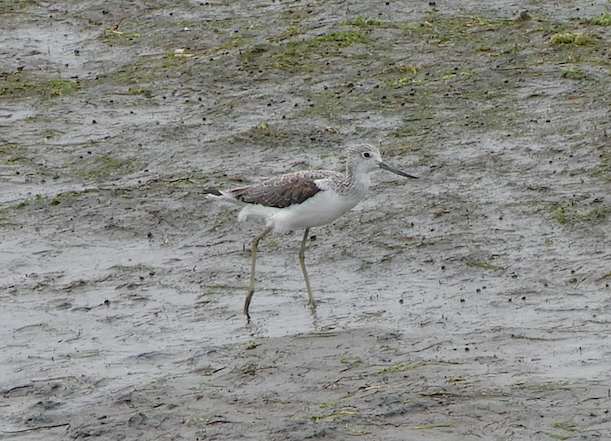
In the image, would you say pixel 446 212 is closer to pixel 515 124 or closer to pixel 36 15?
pixel 515 124

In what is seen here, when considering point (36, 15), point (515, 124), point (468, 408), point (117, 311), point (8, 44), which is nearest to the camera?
point (468, 408)

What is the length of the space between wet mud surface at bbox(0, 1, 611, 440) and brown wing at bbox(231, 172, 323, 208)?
0.81m

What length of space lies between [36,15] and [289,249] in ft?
31.1

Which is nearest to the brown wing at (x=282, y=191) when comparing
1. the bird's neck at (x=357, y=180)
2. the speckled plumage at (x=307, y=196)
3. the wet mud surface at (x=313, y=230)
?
the speckled plumage at (x=307, y=196)

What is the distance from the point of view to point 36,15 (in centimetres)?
2002

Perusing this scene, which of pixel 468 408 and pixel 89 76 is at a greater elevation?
pixel 468 408

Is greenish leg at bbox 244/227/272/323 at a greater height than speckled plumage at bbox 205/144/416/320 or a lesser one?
lesser

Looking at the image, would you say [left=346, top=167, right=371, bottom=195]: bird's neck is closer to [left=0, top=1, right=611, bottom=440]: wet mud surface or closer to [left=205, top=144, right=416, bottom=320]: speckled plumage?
[left=205, top=144, right=416, bottom=320]: speckled plumage

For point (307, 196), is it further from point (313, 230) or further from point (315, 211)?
point (313, 230)

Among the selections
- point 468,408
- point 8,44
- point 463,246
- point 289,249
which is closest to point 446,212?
point 463,246

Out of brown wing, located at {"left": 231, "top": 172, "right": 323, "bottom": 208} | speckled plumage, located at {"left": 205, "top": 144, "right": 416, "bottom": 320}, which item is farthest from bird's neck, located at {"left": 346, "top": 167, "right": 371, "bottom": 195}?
brown wing, located at {"left": 231, "top": 172, "right": 323, "bottom": 208}

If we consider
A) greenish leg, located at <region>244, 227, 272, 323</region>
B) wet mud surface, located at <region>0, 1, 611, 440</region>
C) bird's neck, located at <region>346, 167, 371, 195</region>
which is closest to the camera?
wet mud surface, located at <region>0, 1, 611, 440</region>

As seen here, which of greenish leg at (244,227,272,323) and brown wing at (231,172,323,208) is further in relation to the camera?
brown wing at (231,172,323,208)

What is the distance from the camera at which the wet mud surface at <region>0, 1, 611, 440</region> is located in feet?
28.2
